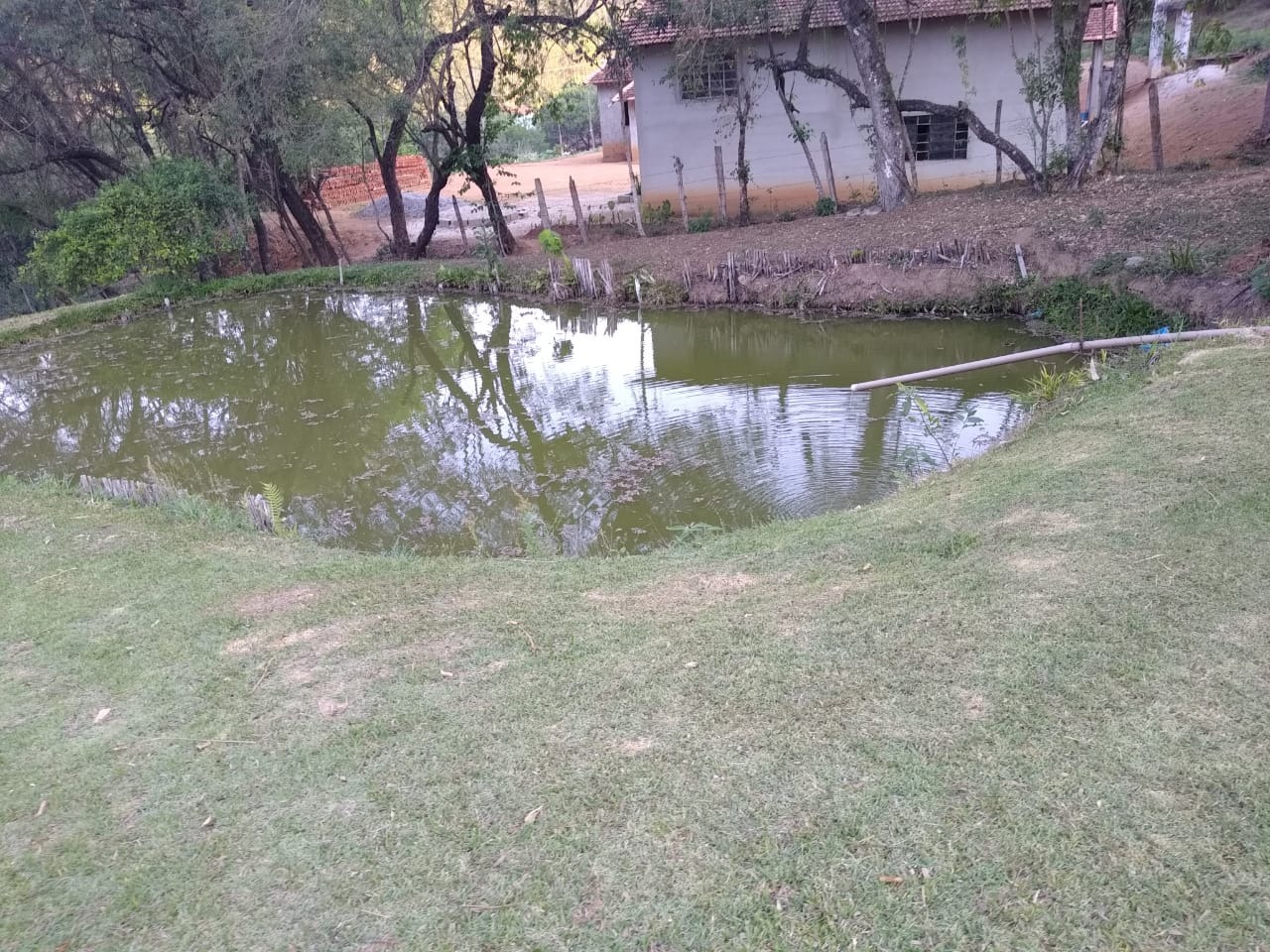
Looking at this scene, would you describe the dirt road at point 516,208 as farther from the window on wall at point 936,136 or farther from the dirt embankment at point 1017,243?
the window on wall at point 936,136

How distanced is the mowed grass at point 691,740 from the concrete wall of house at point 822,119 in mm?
13531

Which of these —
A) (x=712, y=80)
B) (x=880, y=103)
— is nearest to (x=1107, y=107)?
(x=880, y=103)

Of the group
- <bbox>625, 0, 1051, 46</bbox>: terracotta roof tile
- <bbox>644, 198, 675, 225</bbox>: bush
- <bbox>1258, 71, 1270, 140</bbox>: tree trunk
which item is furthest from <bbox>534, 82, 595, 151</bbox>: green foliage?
<bbox>1258, 71, 1270, 140</bbox>: tree trunk

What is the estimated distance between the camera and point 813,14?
16.2 metres

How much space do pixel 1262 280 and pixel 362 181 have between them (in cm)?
2381

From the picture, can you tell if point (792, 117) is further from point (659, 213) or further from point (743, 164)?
point (659, 213)

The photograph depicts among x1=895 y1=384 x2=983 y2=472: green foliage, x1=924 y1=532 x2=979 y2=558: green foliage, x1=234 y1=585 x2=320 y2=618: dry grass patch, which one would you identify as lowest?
x1=895 y1=384 x2=983 y2=472: green foliage

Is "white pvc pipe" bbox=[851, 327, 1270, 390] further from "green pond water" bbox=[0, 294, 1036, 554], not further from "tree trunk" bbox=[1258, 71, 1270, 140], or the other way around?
"tree trunk" bbox=[1258, 71, 1270, 140]

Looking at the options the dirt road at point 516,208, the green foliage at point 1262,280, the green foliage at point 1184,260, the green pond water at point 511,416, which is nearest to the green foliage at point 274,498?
the green pond water at point 511,416

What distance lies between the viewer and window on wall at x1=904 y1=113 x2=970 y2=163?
1716 centimetres

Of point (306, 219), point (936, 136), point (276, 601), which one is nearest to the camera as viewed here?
point (276, 601)

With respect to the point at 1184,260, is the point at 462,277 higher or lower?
higher

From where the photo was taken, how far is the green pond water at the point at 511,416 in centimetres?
721

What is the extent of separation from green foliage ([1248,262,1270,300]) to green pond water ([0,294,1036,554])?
2.14m
